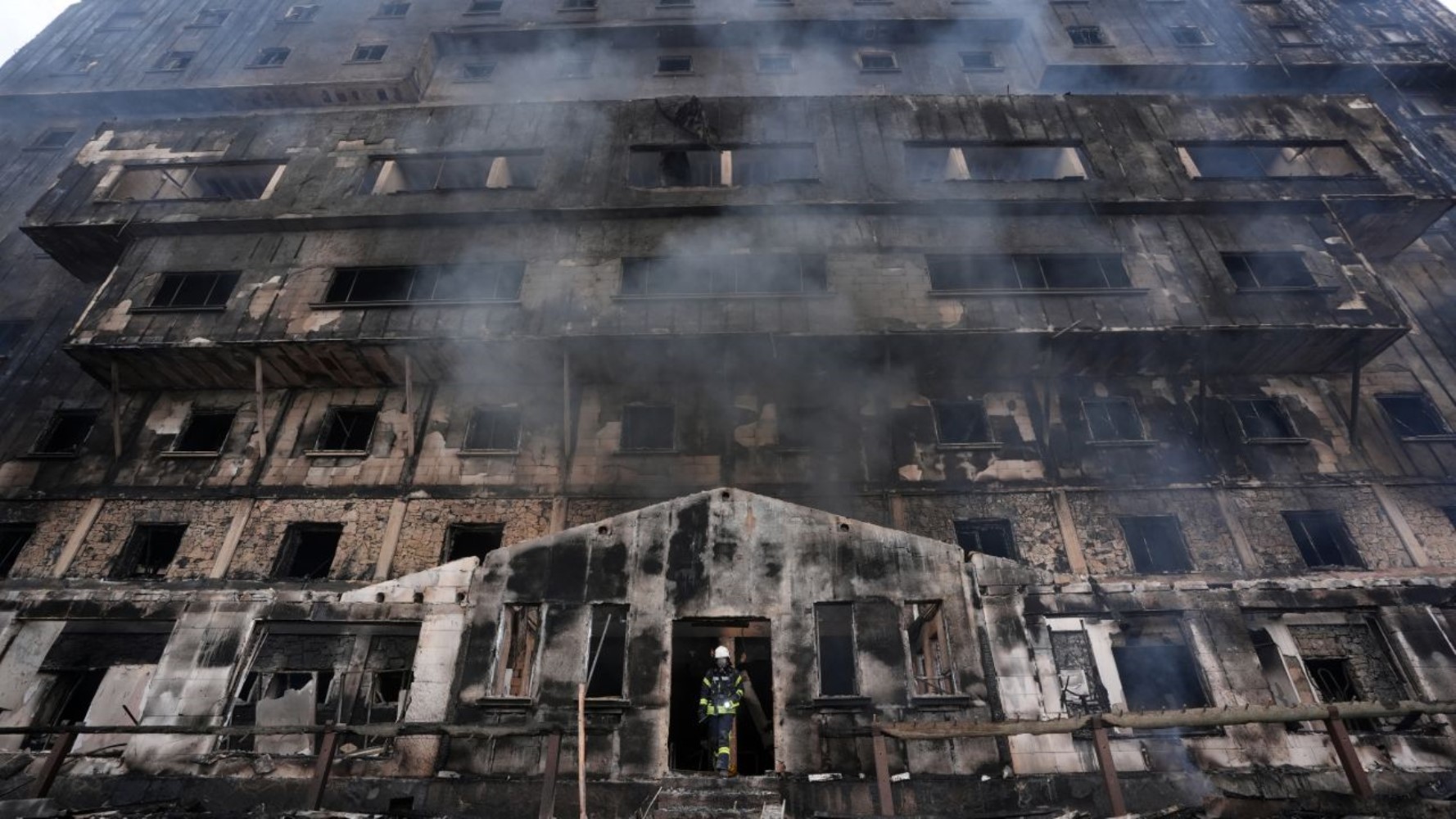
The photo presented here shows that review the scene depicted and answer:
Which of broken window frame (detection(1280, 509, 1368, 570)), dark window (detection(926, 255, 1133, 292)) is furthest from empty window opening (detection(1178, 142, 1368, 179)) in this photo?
broken window frame (detection(1280, 509, 1368, 570))

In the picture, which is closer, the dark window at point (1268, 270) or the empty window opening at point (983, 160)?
the dark window at point (1268, 270)

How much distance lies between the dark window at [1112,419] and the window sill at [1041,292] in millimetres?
2613

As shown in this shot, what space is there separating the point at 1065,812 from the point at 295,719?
1249cm

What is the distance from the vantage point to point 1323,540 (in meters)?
15.5

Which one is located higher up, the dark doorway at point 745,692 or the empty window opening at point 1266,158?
the empty window opening at point 1266,158

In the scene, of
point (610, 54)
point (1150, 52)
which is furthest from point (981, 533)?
point (610, 54)

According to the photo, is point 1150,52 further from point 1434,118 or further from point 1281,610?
point 1281,610

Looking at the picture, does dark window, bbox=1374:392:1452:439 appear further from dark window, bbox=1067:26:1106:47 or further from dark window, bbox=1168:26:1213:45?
dark window, bbox=1067:26:1106:47

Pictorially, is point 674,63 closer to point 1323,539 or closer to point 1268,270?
point 1268,270

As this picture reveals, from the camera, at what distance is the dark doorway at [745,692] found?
1199cm

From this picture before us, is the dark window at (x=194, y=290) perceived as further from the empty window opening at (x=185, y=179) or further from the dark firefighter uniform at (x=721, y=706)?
the dark firefighter uniform at (x=721, y=706)

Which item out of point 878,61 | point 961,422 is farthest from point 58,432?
point 878,61

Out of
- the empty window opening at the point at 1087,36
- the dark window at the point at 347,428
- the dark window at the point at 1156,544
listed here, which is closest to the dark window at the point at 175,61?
the dark window at the point at 347,428

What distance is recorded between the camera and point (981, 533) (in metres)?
15.6
